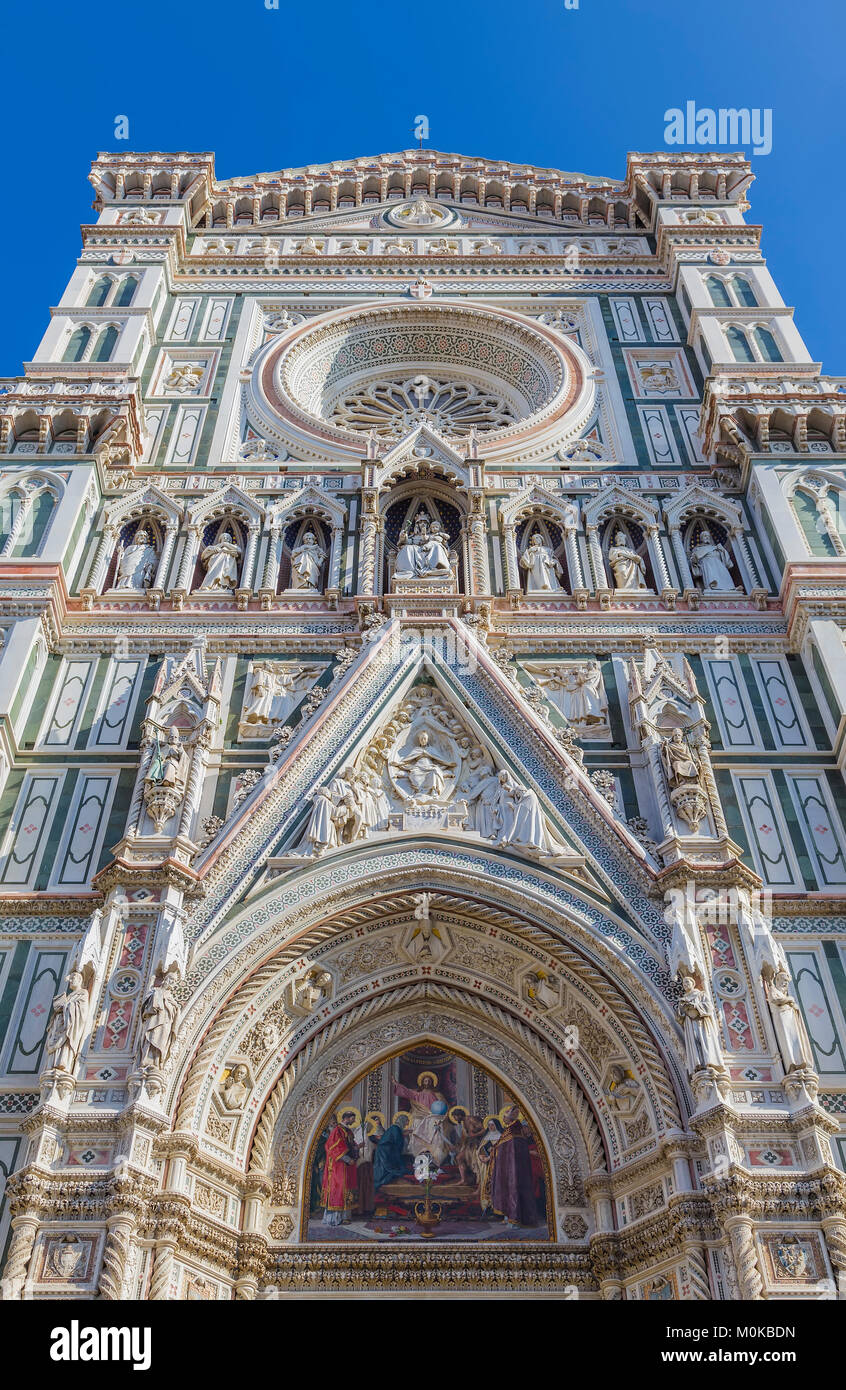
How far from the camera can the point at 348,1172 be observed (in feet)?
29.9

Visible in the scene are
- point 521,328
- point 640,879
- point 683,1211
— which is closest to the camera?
point 683,1211

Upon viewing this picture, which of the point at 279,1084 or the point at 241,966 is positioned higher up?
the point at 241,966

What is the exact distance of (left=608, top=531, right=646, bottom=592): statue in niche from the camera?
12.9m

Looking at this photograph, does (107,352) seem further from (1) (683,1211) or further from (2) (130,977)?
(1) (683,1211)

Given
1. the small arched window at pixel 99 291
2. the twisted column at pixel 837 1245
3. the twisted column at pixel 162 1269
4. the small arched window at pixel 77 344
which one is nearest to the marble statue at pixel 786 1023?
the twisted column at pixel 837 1245

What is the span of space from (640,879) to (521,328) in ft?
30.2

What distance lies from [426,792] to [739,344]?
26.2ft

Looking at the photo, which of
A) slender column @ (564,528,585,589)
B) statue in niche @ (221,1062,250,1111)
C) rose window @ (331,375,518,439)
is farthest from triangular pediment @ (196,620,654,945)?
rose window @ (331,375,518,439)

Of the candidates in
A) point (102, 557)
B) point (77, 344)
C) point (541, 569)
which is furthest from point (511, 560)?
point (77, 344)

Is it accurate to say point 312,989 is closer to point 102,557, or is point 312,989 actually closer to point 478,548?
point 478,548

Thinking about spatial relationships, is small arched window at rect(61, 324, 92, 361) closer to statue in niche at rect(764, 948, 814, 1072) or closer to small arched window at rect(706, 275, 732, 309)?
small arched window at rect(706, 275, 732, 309)

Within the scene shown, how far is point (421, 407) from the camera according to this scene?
55.0ft

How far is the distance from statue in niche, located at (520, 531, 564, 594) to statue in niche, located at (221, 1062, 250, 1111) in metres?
5.69

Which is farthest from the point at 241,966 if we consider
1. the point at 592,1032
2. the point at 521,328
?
the point at 521,328
